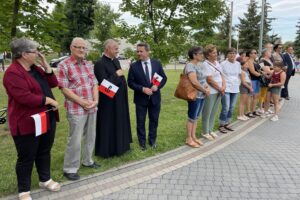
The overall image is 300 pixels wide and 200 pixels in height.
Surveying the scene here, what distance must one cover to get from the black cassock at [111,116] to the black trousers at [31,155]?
1.13 metres

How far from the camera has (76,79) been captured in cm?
440

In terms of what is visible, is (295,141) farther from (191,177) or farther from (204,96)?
(191,177)

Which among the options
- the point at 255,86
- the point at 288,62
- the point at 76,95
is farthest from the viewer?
the point at 288,62

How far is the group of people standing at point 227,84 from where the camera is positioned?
6133 mm

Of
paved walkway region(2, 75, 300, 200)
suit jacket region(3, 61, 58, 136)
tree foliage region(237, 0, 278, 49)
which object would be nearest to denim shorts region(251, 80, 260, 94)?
paved walkway region(2, 75, 300, 200)

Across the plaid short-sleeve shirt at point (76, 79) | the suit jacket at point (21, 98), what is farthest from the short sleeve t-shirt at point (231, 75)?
the suit jacket at point (21, 98)

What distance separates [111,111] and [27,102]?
173 cm

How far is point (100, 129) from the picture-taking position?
17.0 ft

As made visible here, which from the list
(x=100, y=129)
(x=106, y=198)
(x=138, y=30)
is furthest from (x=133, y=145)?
(x=138, y=30)

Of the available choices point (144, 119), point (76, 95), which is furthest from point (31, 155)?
point (144, 119)

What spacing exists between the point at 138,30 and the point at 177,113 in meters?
3.49

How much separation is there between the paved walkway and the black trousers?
0.85ft

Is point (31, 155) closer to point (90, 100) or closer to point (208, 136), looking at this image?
point (90, 100)

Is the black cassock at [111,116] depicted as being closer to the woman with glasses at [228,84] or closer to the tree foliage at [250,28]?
the woman with glasses at [228,84]
